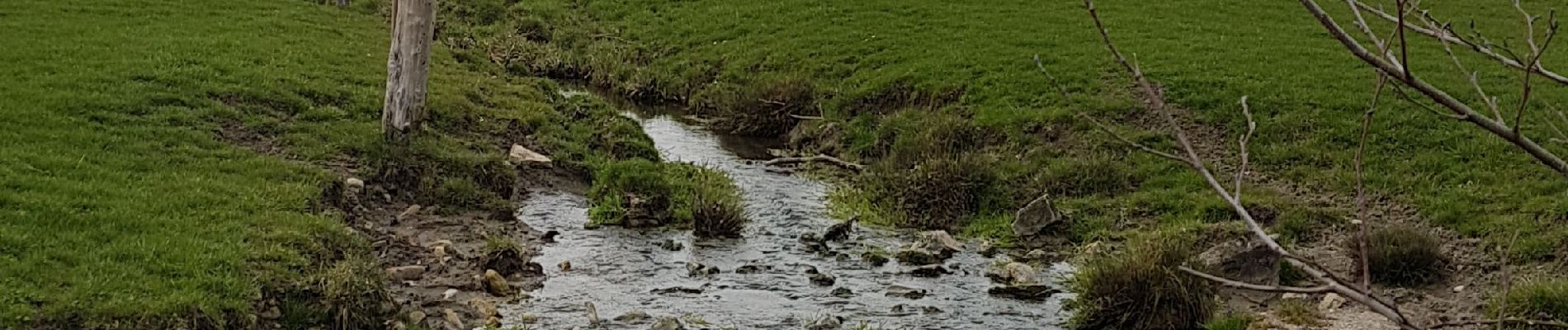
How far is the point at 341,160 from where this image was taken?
1501 cm

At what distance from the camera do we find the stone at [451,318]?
10.7 metres

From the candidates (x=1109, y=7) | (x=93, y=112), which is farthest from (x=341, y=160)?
(x=1109, y=7)

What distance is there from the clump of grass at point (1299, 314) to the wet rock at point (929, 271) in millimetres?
2951

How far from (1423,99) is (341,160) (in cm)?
1309

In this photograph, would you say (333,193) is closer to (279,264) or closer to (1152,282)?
(279,264)

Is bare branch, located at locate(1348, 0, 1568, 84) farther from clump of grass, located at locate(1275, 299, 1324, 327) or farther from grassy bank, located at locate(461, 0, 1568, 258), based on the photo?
grassy bank, located at locate(461, 0, 1568, 258)

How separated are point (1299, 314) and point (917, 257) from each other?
11.6 feet

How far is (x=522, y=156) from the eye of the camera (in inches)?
664

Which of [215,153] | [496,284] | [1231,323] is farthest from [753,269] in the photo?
[215,153]

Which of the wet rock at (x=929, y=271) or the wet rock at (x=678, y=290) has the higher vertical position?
the wet rock at (x=678, y=290)

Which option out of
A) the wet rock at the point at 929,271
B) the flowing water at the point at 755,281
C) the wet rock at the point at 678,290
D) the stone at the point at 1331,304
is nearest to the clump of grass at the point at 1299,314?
the stone at the point at 1331,304

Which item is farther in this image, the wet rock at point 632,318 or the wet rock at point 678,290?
the wet rock at point 678,290

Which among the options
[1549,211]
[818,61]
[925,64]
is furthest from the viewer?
[818,61]

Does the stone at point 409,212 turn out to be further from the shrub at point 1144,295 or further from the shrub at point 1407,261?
the shrub at point 1407,261
